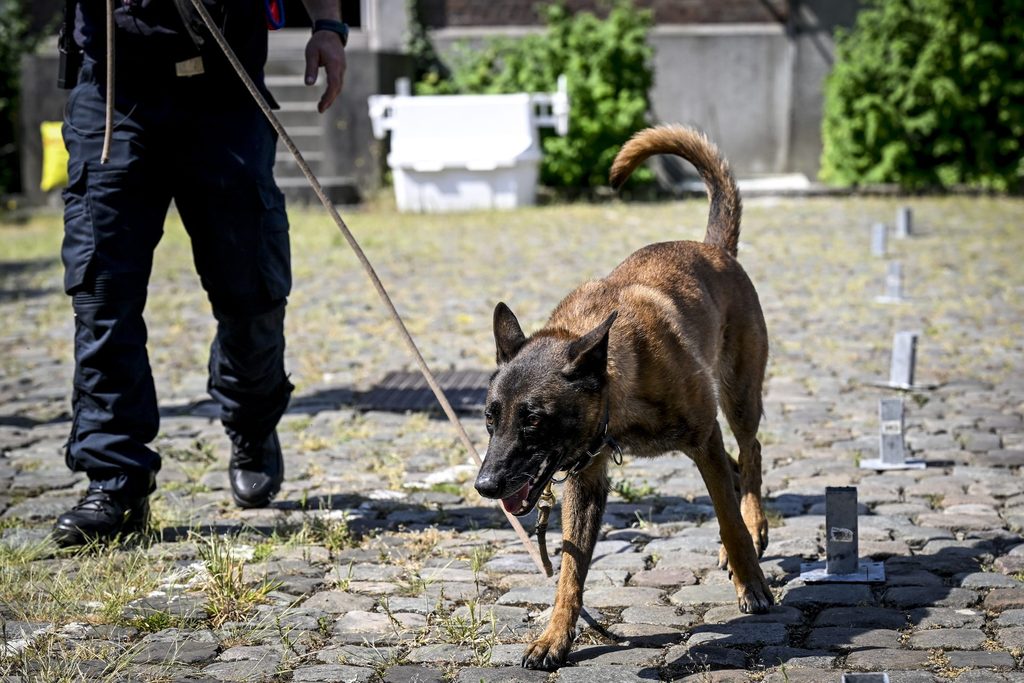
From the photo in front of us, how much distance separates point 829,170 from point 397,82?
5972mm

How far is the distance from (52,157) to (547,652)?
585 inches

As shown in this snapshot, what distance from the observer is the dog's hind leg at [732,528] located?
400 centimetres

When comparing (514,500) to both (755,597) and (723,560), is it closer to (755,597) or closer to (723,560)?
(755,597)

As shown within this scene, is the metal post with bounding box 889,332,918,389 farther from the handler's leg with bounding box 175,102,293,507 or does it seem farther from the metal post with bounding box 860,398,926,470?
the handler's leg with bounding box 175,102,293,507

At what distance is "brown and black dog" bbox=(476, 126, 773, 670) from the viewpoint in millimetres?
3535

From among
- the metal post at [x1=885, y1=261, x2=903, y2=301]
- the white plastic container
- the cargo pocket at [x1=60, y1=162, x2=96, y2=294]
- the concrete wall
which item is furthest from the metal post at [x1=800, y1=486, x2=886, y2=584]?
the concrete wall

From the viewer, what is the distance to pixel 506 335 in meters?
3.82

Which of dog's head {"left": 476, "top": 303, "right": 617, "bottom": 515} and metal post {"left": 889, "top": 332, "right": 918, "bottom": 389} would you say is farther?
metal post {"left": 889, "top": 332, "right": 918, "bottom": 389}

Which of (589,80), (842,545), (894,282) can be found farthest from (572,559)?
(589,80)

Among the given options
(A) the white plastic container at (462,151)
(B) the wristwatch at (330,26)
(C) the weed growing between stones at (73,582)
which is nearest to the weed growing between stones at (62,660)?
(C) the weed growing between stones at (73,582)

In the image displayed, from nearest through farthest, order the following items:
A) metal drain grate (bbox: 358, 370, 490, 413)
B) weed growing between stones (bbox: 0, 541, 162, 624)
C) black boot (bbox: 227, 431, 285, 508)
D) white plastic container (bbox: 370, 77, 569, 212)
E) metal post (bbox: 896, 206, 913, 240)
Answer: weed growing between stones (bbox: 0, 541, 162, 624)
black boot (bbox: 227, 431, 285, 508)
metal drain grate (bbox: 358, 370, 490, 413)
metal post (bbox: 896, 206, 913, 240)
white plastic container (bbox: 370, 77, 569, 212)

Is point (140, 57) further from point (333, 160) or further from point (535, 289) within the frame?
point (333, 160)

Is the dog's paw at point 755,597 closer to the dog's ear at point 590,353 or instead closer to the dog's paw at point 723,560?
the dog's paw at point 723,560

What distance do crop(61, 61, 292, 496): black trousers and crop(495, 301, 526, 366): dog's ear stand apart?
1378mm
